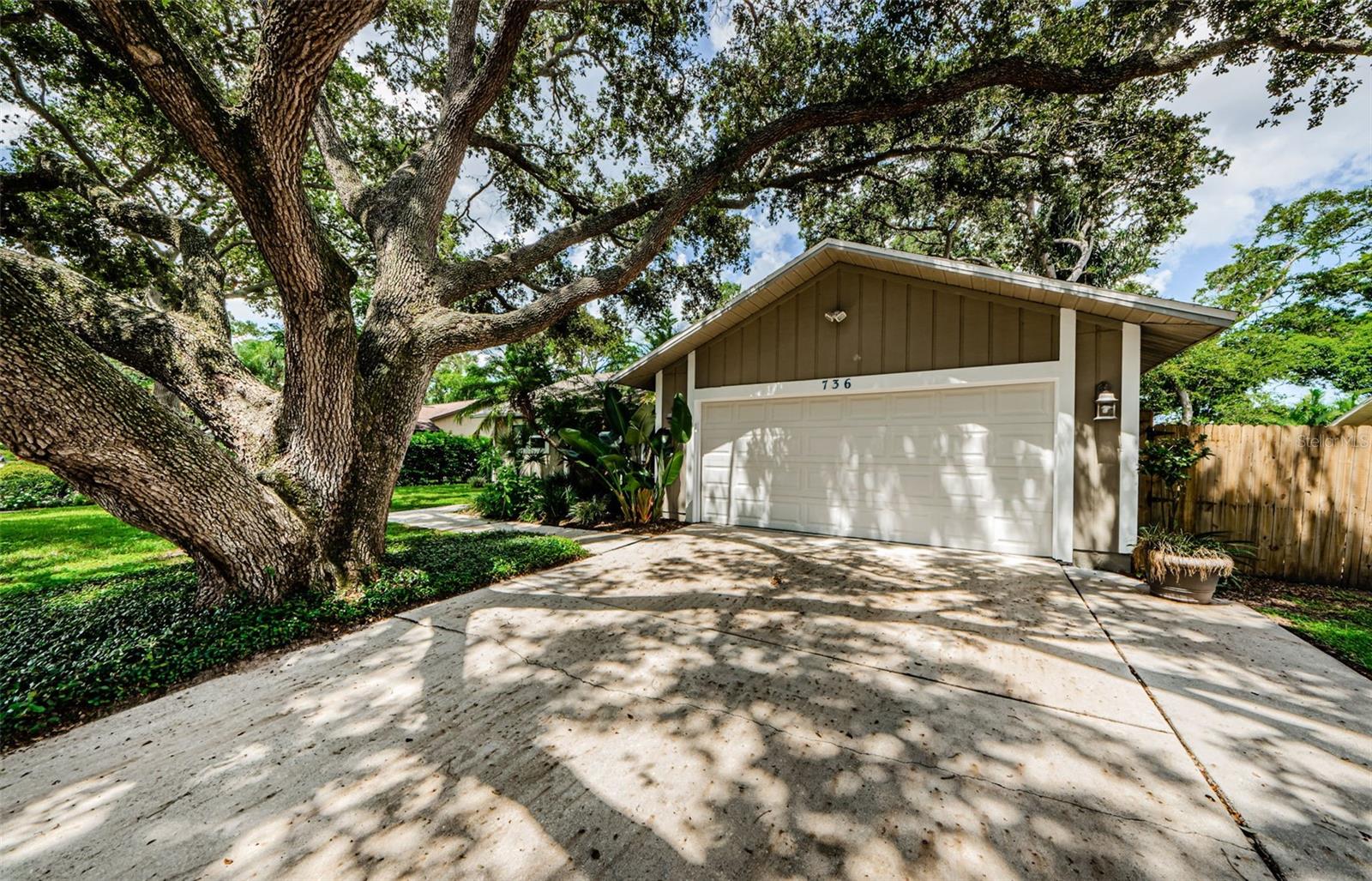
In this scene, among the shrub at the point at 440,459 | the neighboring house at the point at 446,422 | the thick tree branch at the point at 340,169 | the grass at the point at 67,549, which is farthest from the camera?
the neighboring house at the point at 446,422

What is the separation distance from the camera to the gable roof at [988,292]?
4.45 m

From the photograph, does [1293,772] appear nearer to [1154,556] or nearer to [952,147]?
[1154,556]

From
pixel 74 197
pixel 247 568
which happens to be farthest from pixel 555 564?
pixel 74 197

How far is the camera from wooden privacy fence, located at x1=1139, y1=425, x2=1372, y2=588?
14.9ft

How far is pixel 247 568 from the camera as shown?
3375 mm

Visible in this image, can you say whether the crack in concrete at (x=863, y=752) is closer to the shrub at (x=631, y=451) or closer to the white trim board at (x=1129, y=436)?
the white trim board at (x=1129, y=436)

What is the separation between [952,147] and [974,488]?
17.5 feet

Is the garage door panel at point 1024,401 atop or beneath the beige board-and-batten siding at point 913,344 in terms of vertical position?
beneath

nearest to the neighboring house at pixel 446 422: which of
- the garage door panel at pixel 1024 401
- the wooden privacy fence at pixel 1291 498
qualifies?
the garage door panel at pixel 1024 401

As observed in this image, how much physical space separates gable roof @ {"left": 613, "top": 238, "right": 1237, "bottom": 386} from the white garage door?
1055 millimetres

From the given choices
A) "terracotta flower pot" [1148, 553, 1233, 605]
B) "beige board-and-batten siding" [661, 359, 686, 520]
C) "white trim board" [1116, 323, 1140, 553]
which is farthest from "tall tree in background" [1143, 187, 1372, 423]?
"beige board-and-batten siding" [661, 359, 686, 520]

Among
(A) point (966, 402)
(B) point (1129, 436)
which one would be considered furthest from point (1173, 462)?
(A) point (966, 402)

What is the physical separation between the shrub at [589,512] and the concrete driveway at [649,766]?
428 centimetres

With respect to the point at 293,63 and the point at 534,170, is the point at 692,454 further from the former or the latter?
the point at 293,63
